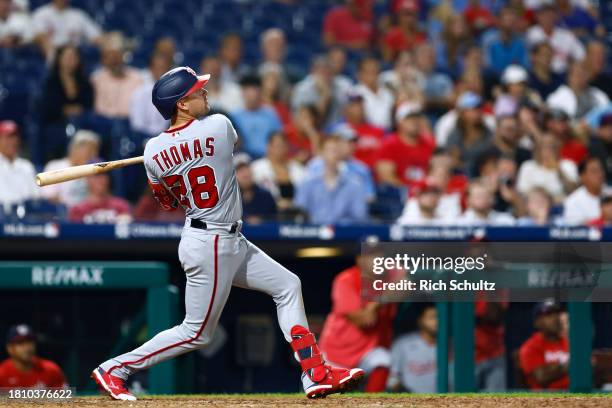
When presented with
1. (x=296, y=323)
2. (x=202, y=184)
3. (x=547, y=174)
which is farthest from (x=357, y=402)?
(x=547, y=174)

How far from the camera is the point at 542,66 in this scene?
1236cm

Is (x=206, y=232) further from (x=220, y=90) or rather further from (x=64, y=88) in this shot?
(x=220, y=90)

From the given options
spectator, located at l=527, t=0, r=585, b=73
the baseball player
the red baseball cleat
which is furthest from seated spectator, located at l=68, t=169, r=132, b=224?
spectator, located at l=527, t=0, r=585, b=73

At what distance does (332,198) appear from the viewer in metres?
9.59

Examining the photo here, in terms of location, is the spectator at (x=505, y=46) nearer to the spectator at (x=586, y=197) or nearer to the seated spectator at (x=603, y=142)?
the seated spectator at (x=603, y=142)

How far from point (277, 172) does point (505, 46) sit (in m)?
3.76

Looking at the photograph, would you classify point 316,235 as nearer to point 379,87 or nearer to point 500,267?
point 500,267

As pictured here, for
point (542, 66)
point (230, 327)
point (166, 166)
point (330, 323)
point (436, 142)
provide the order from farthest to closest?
point (542, 66) → point (436, 142) → point (230, 327) → point (330, 323) → point (166, 166)

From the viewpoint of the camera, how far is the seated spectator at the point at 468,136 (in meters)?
10.8

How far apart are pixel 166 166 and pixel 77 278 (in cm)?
180

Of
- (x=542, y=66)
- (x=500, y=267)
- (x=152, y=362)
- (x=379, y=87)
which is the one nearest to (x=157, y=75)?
(x=379, y=87)

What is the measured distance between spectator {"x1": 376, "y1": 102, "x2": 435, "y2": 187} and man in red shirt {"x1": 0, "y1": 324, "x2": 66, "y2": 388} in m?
3.83

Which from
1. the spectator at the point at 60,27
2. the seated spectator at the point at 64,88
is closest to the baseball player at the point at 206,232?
the seated spectator at the point at 64,88

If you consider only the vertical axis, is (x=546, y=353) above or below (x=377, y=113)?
below
